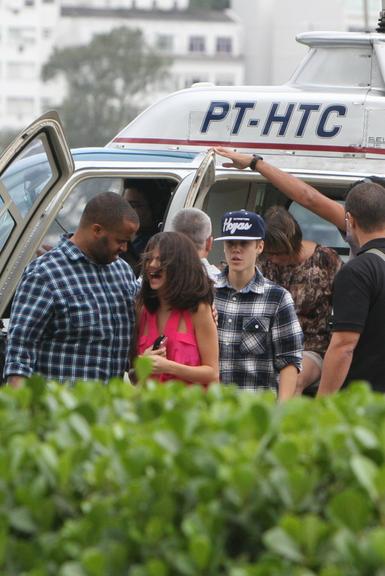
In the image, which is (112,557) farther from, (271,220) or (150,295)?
(271,220)

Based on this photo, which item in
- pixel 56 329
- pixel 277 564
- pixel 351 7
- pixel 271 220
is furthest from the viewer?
pixel 351 7

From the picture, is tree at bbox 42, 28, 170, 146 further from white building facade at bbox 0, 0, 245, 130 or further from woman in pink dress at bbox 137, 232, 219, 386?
woman in pink dress at bbox 137, 232, 219, 386

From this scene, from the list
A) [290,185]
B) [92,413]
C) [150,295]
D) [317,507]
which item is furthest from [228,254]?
[317,507]

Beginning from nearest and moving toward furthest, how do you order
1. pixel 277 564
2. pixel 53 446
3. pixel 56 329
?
pixel 277 564
pixel 53 446
pixel 56 329

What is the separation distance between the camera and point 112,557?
11.6 ft

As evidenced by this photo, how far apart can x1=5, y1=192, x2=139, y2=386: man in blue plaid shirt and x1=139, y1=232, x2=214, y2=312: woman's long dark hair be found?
151mm

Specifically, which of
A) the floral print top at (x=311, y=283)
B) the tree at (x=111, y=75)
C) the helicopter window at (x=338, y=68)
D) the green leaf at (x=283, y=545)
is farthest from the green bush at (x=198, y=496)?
the tree at (x=111, y=75)

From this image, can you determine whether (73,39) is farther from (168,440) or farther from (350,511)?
(350,511)

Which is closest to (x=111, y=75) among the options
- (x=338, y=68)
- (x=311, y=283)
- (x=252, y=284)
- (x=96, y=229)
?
(x=338, y=68)

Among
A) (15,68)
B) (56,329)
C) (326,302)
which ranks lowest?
(15,68)

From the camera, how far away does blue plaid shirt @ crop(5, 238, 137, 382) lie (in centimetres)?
638

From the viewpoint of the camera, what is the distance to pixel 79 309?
21.0ft

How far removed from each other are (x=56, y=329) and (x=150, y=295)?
1.28ft

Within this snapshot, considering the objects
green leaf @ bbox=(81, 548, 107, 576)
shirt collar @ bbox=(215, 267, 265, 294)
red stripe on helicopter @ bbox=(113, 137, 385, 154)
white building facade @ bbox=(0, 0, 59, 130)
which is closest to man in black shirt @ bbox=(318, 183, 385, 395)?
shirt collar @ bbox=(215, 267, 265, 294)
